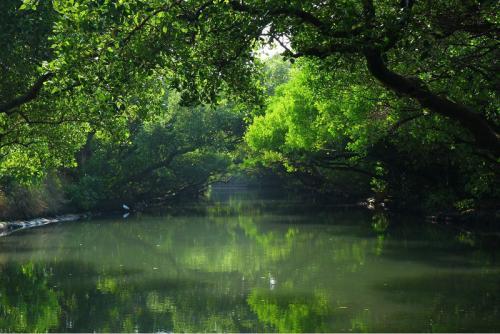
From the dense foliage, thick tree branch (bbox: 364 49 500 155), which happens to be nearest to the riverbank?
the dense foliage

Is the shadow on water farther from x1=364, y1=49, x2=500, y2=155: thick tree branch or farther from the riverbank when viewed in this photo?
the riverbank

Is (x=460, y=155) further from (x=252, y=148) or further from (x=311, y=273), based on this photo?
(x=252, y=148)

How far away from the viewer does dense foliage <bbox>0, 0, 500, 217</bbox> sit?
1212 centimetres

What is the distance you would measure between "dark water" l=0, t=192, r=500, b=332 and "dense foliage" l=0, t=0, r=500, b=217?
12.7 ft

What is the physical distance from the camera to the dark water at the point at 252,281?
45.8ft

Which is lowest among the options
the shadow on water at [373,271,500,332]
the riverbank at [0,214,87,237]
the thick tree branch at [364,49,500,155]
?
the shadow on water at [373,271,500,332]

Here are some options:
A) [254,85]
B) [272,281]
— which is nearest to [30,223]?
[272,281]

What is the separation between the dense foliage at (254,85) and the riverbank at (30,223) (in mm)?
1822

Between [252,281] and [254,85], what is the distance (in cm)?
657

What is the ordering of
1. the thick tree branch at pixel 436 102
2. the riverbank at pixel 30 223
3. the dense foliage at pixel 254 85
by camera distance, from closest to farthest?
the thick tree branch at pixel 436 102, the dense foliage at pixel 254 85, the riverbank at pixel 30 223

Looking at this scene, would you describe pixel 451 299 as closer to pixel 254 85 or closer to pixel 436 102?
pixel 436 102

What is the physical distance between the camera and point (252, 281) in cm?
1875

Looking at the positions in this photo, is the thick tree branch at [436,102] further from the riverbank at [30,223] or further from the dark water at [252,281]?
the riverbank at [30,223]

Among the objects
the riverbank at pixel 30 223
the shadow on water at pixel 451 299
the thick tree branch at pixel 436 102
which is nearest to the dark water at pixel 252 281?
the shadow on water at pixel 451 299
